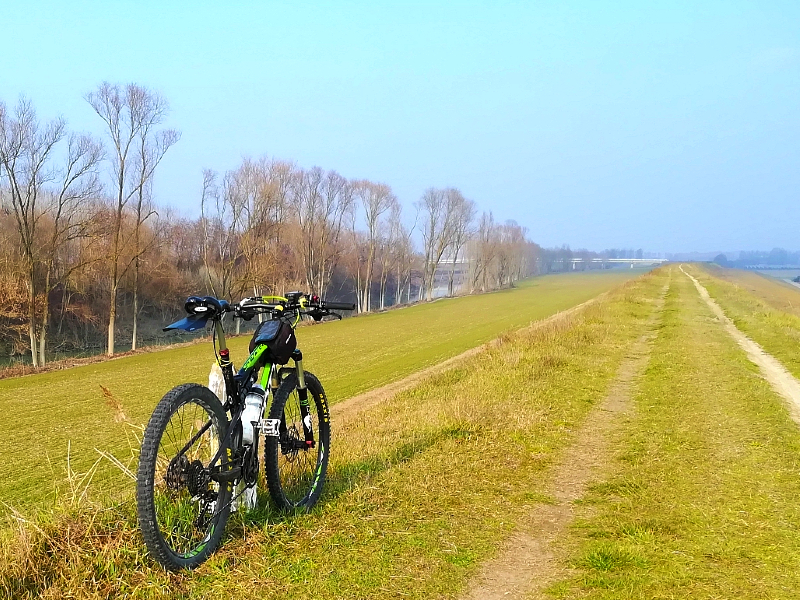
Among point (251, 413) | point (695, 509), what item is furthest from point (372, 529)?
point (695, 509)

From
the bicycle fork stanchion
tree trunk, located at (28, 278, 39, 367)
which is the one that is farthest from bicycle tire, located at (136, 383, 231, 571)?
tree trunk, located at (28, 278, 39, 367)

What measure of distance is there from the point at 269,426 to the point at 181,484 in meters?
0.71

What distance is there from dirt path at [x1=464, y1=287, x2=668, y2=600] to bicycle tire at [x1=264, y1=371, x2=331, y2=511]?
1456 mm

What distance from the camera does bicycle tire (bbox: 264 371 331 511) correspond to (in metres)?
4.16

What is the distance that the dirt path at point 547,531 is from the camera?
12.3 ft

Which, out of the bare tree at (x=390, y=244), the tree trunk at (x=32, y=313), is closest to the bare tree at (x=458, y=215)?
the bare tree at (x=390, y=244)

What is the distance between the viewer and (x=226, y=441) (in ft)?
12.2

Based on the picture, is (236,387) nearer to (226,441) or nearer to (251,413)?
(251,413)

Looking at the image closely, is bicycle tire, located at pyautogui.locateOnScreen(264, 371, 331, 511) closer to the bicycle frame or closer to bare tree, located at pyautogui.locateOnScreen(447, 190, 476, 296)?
the bicycle frame

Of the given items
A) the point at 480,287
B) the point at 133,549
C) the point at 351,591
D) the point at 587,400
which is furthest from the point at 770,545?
the point at 480,287

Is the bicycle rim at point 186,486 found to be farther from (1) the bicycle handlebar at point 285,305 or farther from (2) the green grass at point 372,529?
(1) the bicycle handlebar at point 285,305

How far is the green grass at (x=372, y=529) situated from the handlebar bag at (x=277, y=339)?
3.68 feet

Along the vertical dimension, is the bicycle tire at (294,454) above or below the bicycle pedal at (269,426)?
below

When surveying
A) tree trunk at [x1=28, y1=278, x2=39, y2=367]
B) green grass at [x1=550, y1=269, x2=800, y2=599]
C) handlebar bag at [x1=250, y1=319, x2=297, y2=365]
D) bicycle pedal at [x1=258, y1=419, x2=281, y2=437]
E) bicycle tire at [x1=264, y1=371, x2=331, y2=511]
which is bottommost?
tree trunk at [x1=28, y1=278, x2=39, y2=367]
